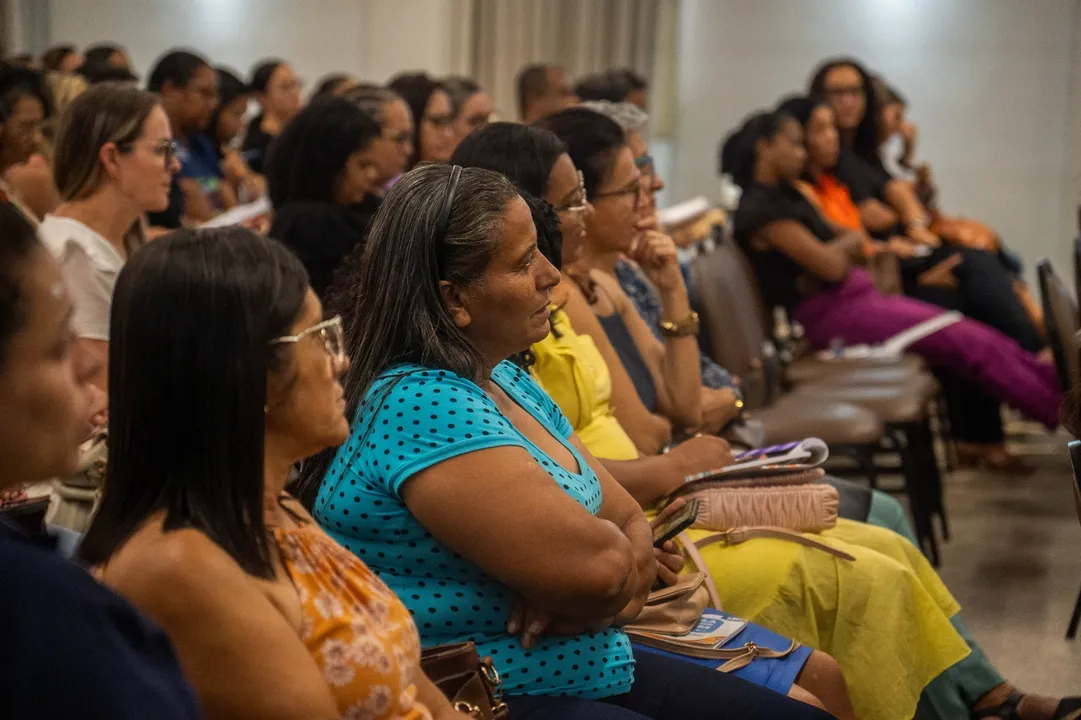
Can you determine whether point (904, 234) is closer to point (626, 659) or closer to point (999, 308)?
point (999, 308)

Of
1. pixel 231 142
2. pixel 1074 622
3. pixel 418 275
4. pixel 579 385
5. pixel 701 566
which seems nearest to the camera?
pixel 418 275

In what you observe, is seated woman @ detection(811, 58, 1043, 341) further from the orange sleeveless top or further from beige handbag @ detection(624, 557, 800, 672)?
beige handbag @ detection(624, 557, 800, 672)

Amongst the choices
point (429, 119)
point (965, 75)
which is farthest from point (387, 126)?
point (965, 75)

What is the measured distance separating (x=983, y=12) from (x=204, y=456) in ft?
25.9

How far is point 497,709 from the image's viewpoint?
1676mm

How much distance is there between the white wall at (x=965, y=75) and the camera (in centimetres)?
818

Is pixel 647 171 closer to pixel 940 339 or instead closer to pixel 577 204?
pixel 577 204

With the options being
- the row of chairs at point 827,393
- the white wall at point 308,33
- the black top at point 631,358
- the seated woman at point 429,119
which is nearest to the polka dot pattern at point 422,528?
the black top at point 631,358

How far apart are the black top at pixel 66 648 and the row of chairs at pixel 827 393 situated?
2928 millimetres

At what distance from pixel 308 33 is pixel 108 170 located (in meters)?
5.75

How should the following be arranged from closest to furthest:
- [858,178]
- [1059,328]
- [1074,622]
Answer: [1074,622]
[1059,328]
[858,178]

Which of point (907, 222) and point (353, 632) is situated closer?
point (353, 632)

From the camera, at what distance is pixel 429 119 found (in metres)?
5.21

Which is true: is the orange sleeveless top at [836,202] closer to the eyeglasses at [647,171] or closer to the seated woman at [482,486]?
the eyeglasses at [647,171]
